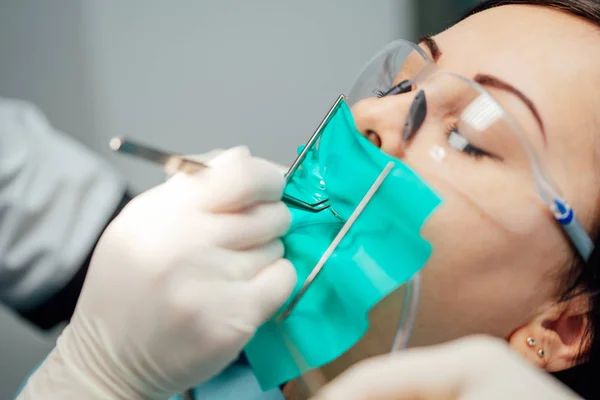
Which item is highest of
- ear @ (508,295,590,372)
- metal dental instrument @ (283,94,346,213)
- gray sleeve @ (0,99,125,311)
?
metal dental instrument @ (283,94,346,213)

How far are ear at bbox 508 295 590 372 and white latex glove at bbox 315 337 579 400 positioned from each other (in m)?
0.25

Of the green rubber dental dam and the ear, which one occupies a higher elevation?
the green rubber dental dam

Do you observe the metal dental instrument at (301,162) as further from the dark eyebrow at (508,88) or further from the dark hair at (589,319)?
the dark hair at (589,319)

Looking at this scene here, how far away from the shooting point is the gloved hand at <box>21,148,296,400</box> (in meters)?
0.63

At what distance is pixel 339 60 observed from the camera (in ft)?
5.50

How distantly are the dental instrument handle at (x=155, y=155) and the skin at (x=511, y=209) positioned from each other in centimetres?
29

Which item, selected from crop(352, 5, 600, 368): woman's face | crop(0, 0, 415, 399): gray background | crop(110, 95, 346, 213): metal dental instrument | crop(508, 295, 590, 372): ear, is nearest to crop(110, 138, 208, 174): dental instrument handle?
crop(110, 95, 346, 213): metal dental instrument

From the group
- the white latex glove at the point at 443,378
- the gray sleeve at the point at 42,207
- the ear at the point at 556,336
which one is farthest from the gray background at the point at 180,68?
the white latex glove at the point at 443,378

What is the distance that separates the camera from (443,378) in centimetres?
55

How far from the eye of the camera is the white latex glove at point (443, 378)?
539mm

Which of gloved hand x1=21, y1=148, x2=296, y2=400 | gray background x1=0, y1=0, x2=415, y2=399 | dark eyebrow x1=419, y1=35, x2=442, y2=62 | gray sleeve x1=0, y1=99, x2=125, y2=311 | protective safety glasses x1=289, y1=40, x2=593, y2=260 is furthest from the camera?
gray background x1=0, y1=0, x2=415, y2=399

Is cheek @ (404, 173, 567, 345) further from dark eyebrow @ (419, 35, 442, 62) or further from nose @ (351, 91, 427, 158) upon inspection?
dark eyebrow @ (419, 35, 442, 62)

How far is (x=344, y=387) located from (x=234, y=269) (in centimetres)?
22

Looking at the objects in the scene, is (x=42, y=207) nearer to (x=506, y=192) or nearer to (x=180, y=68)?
(x=180, y=68)
